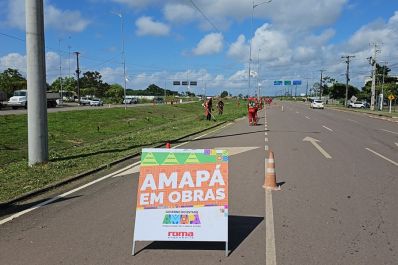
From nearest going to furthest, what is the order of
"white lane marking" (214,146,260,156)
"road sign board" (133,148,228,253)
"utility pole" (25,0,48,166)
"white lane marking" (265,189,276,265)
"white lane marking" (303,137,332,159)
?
"white lane marking" (265,189,276,265) < "road sign board" (133,148,228,253) < "utility pole" (25,0,48,166) < "white lane marking" (303,137,332,159) < "white lane marking" (214,146,260,156)

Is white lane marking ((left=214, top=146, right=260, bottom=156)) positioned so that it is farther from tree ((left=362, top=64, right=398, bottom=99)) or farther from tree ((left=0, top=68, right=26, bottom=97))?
tree ((left=362, top=64, right=398, bottom=99))

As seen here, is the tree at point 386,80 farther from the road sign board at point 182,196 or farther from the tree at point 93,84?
the road sign board at point 182,196

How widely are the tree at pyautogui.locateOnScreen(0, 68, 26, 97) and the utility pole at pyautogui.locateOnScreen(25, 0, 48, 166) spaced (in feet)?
258

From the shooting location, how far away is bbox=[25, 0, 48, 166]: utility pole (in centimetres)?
1075

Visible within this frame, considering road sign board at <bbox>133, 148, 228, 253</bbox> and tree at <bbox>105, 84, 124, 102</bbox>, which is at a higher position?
tree at <bbox>105, 84, 124, 102</bbox>

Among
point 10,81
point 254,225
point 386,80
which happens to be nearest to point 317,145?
point 254,225

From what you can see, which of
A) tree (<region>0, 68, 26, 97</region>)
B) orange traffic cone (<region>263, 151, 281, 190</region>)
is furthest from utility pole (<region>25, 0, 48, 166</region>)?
tree (<region>0, 68, 26, 97</region>)

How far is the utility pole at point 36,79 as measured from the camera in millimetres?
10750

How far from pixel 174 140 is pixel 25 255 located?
1326 centimetres

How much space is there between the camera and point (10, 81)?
8869 centimetres

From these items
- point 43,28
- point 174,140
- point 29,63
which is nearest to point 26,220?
point 29,63

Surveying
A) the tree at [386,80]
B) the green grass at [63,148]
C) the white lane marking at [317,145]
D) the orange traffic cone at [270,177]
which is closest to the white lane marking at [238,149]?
the white lane marking at [317,145]

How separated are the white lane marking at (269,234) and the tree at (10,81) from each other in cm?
8421

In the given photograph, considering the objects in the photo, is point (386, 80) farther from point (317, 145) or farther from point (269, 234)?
point (269, 234)
